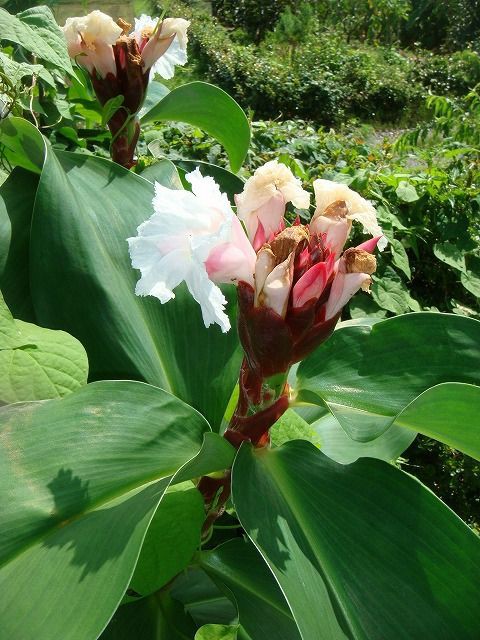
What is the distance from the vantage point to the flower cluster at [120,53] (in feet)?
3.05

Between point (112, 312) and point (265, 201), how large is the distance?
0.22 m

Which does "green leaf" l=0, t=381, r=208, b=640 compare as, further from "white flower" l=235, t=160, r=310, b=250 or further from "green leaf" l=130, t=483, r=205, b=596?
"white flower" l=235, t=160, r=310, b=250

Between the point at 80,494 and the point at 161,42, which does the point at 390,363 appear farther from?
the point at 161,42

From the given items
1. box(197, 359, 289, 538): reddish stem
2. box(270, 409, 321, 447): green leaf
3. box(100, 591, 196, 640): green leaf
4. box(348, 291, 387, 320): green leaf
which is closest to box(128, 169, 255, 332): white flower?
box(197, 359, 289, 538): reddish stem

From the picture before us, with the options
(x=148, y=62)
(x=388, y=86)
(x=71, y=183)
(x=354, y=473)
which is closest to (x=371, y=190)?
A: (x=148, y=62)

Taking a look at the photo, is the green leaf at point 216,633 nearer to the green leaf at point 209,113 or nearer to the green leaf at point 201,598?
the green leaf at point 201,598

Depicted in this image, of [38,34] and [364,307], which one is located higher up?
[38,34]

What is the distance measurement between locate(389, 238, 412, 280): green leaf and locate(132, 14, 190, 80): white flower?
3.03ft

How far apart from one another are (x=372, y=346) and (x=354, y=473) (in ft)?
0.47

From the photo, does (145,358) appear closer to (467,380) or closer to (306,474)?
(306,474)

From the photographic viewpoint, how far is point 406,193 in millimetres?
1920

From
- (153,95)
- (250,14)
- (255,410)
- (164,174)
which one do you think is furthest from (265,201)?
(250,14)

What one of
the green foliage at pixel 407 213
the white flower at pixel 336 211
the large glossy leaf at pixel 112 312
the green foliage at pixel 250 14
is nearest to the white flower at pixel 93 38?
the large glossy leaf at pixel 112 312

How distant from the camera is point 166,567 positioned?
67 centimetres
